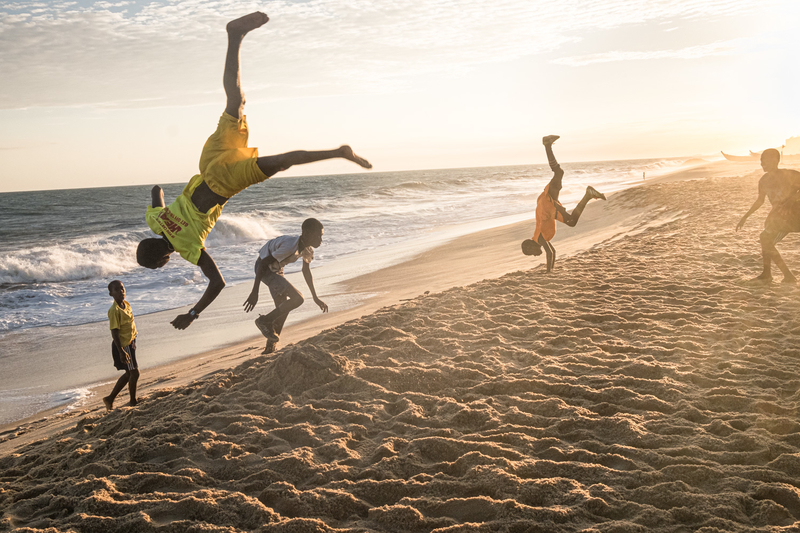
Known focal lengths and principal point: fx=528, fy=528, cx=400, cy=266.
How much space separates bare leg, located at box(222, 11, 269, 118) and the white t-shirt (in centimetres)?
286

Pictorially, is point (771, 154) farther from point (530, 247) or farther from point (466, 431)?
point (466, 431)

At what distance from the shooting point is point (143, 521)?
2.99 meters

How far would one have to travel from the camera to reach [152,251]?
11.6 feet

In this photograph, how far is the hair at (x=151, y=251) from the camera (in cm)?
352

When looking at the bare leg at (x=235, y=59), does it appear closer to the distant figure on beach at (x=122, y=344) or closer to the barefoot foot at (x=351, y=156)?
the barefoot foot at (x=351, y=156)

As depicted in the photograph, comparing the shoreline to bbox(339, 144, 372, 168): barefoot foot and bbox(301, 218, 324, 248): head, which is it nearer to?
bbox(301, 218, 324, 248): head

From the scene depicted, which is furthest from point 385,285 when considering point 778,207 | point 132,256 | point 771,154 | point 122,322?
point 132,256

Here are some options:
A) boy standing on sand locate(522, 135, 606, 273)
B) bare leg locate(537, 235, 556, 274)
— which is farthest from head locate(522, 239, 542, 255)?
bare leg locate(537, 235, 556, 274)

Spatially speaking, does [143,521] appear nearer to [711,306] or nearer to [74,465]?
[74,465]

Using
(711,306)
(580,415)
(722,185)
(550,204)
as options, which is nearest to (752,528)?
(580,415)

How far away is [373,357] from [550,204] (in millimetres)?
4794

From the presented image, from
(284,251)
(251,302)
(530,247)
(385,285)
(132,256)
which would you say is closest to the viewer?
(251,302)

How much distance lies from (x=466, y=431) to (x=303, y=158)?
226 cm

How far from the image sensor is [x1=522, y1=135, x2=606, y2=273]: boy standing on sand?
846 cm
